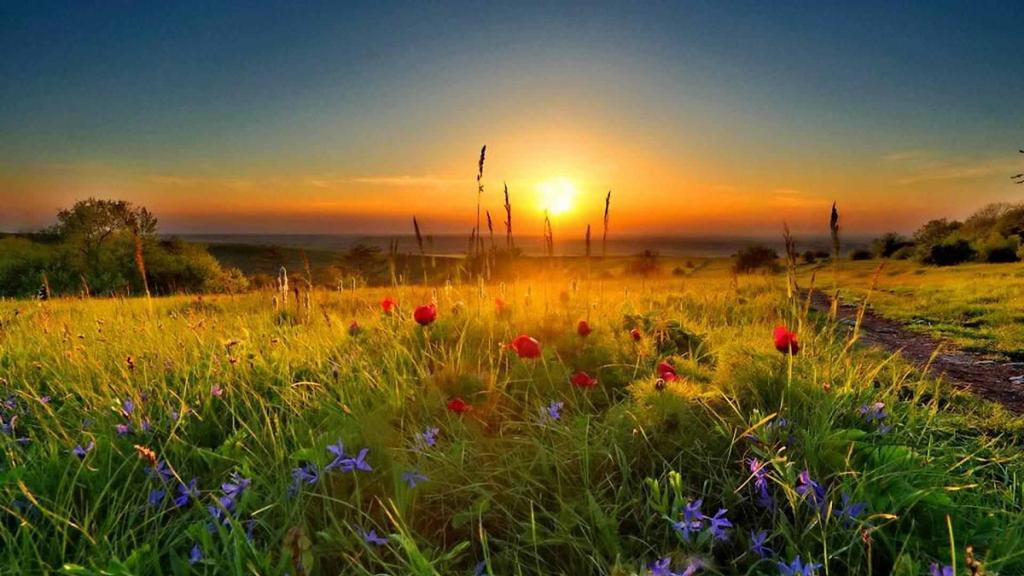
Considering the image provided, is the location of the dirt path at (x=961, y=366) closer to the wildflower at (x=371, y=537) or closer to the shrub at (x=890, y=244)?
the wildflower at (x=371, y=537)

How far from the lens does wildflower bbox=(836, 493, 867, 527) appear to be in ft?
6.57

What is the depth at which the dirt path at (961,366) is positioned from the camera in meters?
5.00

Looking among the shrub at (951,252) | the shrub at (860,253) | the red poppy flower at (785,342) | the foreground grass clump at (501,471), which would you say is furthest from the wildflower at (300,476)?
the shrub at (860,253)

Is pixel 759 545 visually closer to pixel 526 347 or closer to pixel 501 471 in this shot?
pixel 501 471

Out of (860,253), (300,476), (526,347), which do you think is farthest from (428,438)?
(860,253)

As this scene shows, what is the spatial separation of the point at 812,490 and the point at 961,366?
5628 millimetres

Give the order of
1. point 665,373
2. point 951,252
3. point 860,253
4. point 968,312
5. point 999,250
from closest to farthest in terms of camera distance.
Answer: point 665,373, point 968,312, point 999,250, point 951,252, point 860,253

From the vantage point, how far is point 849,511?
2.06 metres

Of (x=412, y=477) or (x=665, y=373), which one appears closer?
(x=412, y=477)

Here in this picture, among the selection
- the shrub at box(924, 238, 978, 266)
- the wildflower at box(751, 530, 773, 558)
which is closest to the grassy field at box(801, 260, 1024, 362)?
the wildflower at box(751, 530, 773, 558)

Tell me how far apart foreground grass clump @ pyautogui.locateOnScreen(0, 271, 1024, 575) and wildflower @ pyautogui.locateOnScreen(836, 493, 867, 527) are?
2 centimetres

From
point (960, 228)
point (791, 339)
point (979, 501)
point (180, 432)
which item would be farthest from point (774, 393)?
point (960, 228)

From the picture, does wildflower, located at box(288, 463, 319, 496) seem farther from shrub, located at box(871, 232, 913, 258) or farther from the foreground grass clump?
shrub, located at box(871, 232, 913, 258)

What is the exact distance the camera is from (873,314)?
11.7 meters
